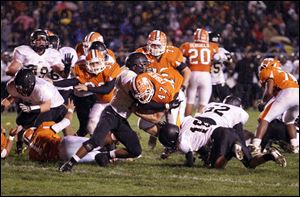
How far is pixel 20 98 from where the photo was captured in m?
8.70

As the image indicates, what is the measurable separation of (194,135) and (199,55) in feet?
11.9

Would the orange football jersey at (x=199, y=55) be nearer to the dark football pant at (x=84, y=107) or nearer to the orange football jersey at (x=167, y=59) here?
the orange football jersey at (x=167, y=59)

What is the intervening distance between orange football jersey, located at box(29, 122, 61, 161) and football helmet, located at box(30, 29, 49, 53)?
1.44 m

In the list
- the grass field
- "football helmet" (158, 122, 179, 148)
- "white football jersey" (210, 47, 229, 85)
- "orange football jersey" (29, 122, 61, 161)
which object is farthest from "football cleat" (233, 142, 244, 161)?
"white football jersey" (210, 47, 229, 85)

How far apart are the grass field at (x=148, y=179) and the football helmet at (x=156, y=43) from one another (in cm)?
139

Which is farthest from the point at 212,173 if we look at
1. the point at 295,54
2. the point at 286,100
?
the point at 295,54

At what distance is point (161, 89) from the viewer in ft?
25.9

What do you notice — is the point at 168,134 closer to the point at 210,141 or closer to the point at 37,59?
the point at 210,141

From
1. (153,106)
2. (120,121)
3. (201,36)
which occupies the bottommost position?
(120,121)

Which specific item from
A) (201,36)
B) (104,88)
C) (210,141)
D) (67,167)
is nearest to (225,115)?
(210,141)

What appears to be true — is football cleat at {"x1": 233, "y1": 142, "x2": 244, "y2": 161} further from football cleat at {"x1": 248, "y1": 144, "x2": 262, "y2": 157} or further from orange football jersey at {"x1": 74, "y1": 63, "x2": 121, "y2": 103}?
orange football jersey at {"x1": 74, "y1": 63, "x2": 121, "y2": 103}

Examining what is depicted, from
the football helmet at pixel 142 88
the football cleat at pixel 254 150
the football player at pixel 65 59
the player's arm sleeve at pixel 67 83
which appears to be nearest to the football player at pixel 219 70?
the football player at pixel 65 59

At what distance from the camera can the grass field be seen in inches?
273

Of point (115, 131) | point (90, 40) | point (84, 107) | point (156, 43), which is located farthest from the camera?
point (90, 40)
